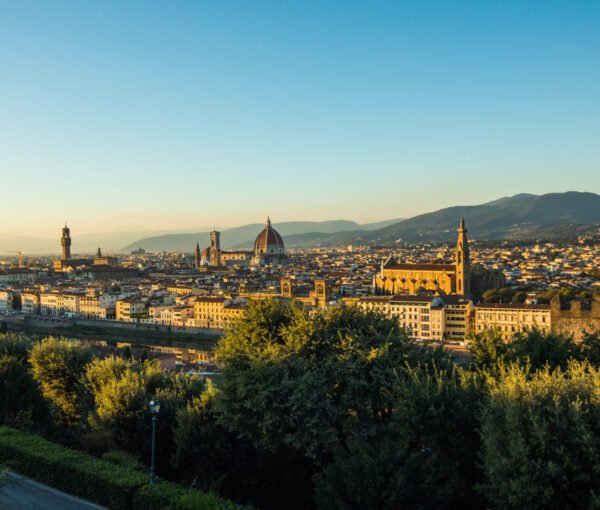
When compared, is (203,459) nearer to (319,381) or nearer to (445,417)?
(319,381)

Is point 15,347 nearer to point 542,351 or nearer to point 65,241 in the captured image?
point 542,351

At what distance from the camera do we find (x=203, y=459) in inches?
415

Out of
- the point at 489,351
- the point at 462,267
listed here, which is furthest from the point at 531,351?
the point at 462,267

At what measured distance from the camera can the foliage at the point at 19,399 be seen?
41.0 ft

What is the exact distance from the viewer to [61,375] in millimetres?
15727

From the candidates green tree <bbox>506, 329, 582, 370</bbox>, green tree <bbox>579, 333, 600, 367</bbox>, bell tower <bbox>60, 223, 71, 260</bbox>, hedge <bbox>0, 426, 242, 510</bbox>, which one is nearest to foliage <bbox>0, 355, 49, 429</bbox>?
hedge <bbox>0, 426, 242, 510</bbox>

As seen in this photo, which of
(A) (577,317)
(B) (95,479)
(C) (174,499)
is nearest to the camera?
(C) (174,499)

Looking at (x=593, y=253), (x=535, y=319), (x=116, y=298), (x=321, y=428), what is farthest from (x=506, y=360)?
(x=593, y=253)

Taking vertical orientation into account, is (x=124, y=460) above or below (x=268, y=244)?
below

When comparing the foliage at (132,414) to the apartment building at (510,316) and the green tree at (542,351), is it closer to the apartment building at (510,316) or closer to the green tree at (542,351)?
the green tree at (542,351)

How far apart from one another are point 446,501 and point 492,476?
90 cm

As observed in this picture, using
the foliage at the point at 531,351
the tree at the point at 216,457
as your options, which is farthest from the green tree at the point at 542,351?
the tree at the point at 216,457

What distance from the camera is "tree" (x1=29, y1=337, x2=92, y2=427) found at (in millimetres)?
15062

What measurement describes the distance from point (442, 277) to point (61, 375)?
47786 mm
